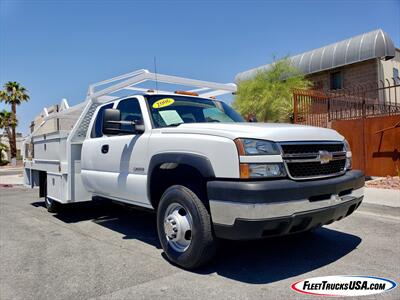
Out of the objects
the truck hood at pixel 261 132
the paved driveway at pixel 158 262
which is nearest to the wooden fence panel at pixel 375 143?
the paved driveway at pixel 158 262

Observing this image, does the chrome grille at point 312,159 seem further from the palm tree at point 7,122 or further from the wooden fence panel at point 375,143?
the palm tree at point 7,122

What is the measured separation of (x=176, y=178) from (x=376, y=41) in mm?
20695

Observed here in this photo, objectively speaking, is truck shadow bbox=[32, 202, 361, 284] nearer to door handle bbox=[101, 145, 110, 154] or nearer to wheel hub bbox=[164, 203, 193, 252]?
wheel hub bbox=[164, 203, 193, 252]

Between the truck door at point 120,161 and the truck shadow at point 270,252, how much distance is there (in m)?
0.79

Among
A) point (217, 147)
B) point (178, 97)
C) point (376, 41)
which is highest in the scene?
point (376, 41)

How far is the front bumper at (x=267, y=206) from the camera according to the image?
10.3ft

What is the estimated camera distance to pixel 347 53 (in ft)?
72.4

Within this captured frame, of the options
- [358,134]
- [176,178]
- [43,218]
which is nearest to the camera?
[176,178]

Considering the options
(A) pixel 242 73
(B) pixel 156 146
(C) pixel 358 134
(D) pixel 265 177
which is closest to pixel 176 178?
(B) pixel 156 146

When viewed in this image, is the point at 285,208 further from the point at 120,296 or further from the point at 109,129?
the point at 109,129

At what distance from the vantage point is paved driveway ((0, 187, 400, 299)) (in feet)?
10.9

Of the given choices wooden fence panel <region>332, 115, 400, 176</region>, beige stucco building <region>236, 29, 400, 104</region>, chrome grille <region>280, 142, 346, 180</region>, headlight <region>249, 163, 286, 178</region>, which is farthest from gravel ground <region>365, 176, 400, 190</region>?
beige stucco building <region>236, 29, 400, 104</region>

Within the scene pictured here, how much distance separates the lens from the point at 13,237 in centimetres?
549
